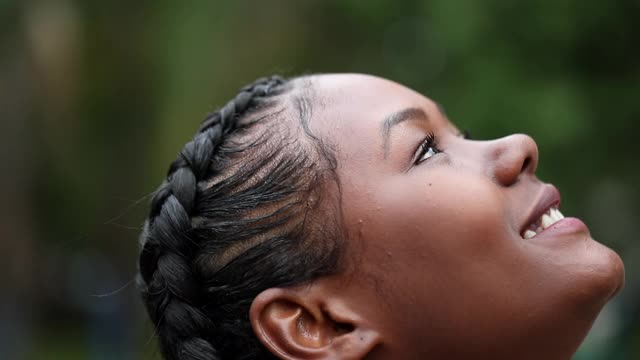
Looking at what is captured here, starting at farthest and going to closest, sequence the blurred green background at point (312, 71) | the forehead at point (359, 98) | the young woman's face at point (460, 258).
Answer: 1. the blurred green background at point (312, 71)
2. the forehead at point (359, 98)
3. the young woman's face at point (460, 258)

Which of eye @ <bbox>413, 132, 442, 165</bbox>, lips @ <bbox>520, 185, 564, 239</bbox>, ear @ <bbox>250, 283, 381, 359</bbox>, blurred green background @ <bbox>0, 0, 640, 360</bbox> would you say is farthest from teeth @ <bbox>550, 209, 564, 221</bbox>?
blurred green background @ <bbox>0, 0, 640, 360</bbox>

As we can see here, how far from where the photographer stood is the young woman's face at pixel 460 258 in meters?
2.25

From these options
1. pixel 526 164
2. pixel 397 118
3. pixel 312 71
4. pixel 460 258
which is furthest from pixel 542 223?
pixel 312 71

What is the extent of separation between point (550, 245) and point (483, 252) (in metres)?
0.18

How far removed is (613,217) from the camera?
848 centimetres

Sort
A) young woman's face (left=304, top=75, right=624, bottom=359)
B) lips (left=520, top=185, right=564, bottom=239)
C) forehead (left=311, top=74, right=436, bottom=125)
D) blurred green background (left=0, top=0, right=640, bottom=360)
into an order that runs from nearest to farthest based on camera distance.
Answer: young woman's face (left=304, top=75, right=624, bottom=359) < lips (left=520, top=185, right=564, bottom=239) < forehead (left=311, top=74, right=436, bottom=125) < blurred green background (left=0, top=0, right=640, bottom=360)

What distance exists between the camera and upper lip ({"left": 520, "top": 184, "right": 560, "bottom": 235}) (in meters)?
2.36

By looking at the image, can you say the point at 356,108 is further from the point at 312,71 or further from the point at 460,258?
the point at 312,71

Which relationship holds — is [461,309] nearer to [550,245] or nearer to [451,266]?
[451,266]

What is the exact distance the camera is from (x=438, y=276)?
2.27m

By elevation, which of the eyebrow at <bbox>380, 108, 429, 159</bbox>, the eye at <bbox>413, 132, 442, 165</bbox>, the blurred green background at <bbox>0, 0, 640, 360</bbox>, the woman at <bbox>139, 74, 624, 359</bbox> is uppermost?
the eyebrow at <bbox>380, 108, 429, 159</bbox>

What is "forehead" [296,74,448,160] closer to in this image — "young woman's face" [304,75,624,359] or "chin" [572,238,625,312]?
"young woman's face" [304,75,624,359]

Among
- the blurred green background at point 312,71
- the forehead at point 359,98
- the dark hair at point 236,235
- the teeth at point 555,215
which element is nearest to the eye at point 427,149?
the forehead at point 359,98

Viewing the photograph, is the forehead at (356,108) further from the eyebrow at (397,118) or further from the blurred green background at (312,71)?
the blurred green background at (312,71)
